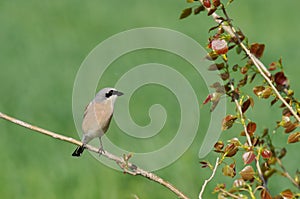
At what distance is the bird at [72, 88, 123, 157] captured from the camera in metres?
3.37

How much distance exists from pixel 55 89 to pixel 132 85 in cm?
467

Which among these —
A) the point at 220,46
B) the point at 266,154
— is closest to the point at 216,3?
the point at 220,46

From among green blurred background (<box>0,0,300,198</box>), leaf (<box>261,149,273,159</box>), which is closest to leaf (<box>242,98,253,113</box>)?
leaf (<box>261,149,273,159</box>)

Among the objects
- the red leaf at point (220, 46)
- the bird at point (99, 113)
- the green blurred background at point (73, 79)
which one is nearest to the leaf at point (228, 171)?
the red leaf at point (220, 46)

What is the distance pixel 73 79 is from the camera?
925cm

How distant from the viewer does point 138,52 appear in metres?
10.5

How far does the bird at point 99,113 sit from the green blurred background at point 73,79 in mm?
1087

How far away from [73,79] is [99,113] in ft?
18.5

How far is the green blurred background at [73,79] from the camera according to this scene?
6.21m

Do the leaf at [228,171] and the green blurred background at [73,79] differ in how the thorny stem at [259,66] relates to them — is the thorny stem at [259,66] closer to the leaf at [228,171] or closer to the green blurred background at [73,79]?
the leaf at [228,171]

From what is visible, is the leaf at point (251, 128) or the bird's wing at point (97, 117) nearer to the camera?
the leaf at point (251, 128)

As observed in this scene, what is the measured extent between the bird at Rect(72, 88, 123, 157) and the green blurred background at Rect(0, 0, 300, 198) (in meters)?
1.09

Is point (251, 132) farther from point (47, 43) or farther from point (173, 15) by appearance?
point (173, 15)

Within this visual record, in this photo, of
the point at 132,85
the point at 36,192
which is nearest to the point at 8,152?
the point at 36,192
